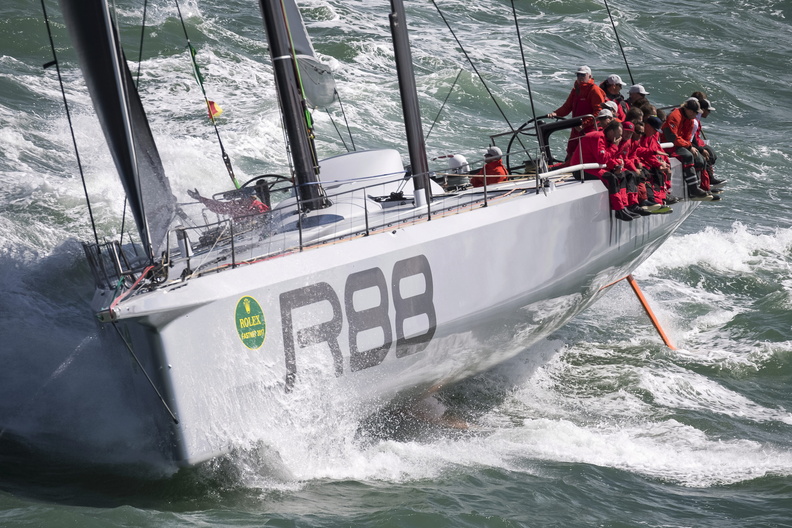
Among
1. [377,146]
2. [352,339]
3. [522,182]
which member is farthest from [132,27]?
[352,339]

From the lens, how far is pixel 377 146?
12992 millimetres

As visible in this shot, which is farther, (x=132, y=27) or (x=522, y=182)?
(x=132, y=27)

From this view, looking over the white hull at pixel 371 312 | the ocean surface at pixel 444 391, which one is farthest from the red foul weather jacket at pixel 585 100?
the ocean surface at pixel 444 391

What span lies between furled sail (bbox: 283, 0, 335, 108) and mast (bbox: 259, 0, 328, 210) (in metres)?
1.16

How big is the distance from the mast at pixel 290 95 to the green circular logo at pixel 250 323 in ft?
4.70

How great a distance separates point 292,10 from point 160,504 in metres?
4.64

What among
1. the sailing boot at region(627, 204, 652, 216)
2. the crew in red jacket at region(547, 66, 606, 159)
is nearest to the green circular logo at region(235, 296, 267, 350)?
the sailing boot at region(627, 204, 652, 216)

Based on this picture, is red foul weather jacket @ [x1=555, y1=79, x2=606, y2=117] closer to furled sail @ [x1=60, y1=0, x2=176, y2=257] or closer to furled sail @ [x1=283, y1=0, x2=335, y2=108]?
furled sail @ [x1=283, y1=0, x2=335, y2=108]

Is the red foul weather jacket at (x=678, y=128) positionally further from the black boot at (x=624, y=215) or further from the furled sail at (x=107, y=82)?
the furled sail at (x=107, y=82)

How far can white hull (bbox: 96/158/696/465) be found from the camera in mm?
4645

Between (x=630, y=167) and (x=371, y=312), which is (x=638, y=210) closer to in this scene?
(x=630, y=167)

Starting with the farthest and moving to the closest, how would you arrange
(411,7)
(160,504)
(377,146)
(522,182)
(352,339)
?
1. (411,7)
2. (377,146)
3. (522,182)
4. (352,339)
5. (160,504)

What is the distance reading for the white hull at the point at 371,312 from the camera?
4645mm

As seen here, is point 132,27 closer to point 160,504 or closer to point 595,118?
point 595,118
